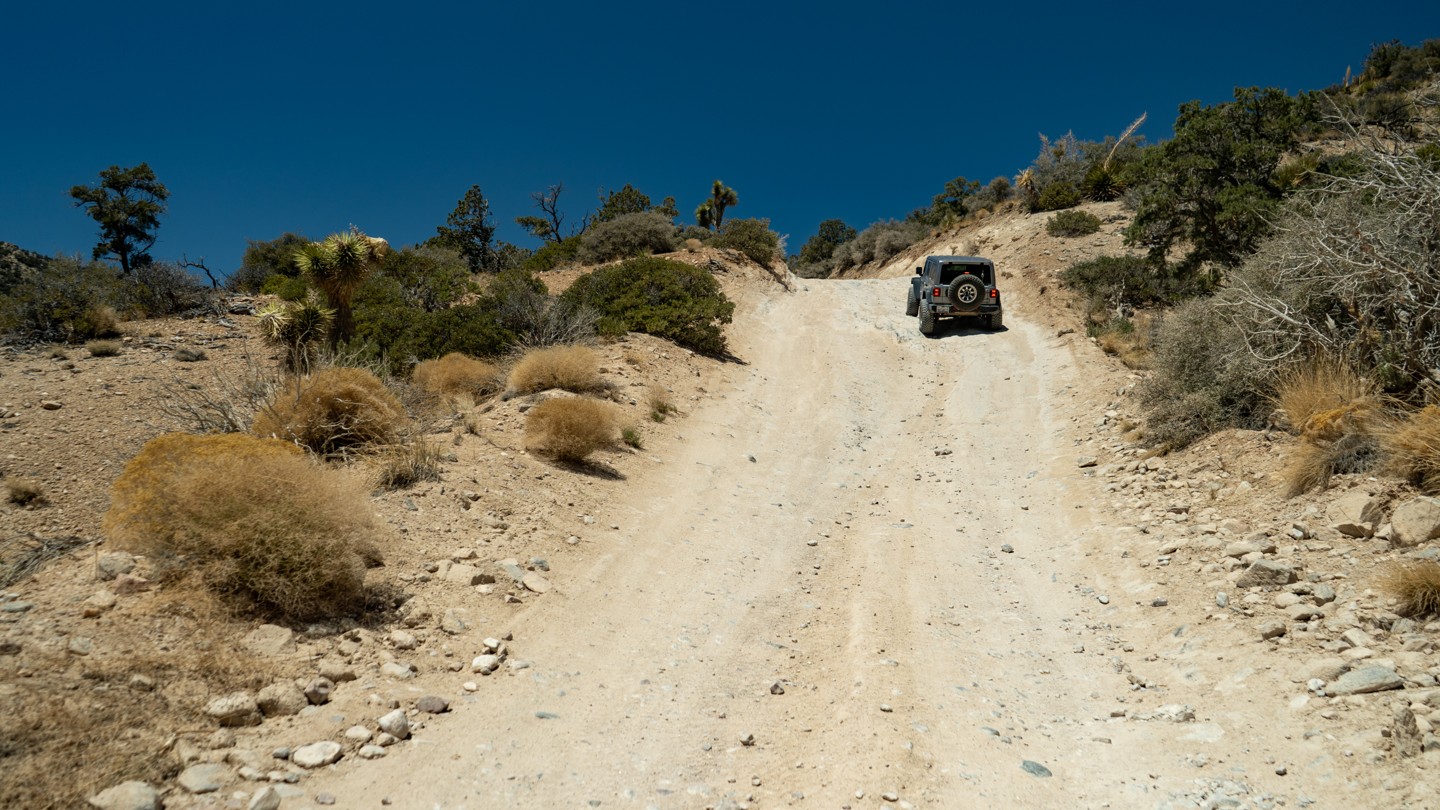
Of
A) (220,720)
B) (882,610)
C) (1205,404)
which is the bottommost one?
(882,610)

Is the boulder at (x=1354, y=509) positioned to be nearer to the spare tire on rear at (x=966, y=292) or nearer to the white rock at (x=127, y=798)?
the white rock at (x=127, y=798)

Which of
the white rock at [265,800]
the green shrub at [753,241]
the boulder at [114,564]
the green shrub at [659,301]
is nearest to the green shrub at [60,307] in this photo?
the green shrub at [659,301]

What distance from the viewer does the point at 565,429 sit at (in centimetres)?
991

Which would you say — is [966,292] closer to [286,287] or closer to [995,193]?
[286,287]

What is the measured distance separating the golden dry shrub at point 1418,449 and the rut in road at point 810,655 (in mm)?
2778

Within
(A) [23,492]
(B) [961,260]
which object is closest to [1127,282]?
(B) [961,260]

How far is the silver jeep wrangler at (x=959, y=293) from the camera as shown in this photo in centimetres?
2055

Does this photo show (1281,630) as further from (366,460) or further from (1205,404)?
(366,460)

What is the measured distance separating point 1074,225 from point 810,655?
2732 cm

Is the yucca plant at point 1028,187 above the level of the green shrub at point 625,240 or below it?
above

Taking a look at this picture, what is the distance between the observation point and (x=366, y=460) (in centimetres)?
812

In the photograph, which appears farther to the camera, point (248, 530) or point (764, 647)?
point (764, 647)

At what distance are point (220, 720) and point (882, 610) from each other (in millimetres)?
5028

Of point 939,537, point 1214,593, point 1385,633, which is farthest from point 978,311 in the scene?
point 1385,633
